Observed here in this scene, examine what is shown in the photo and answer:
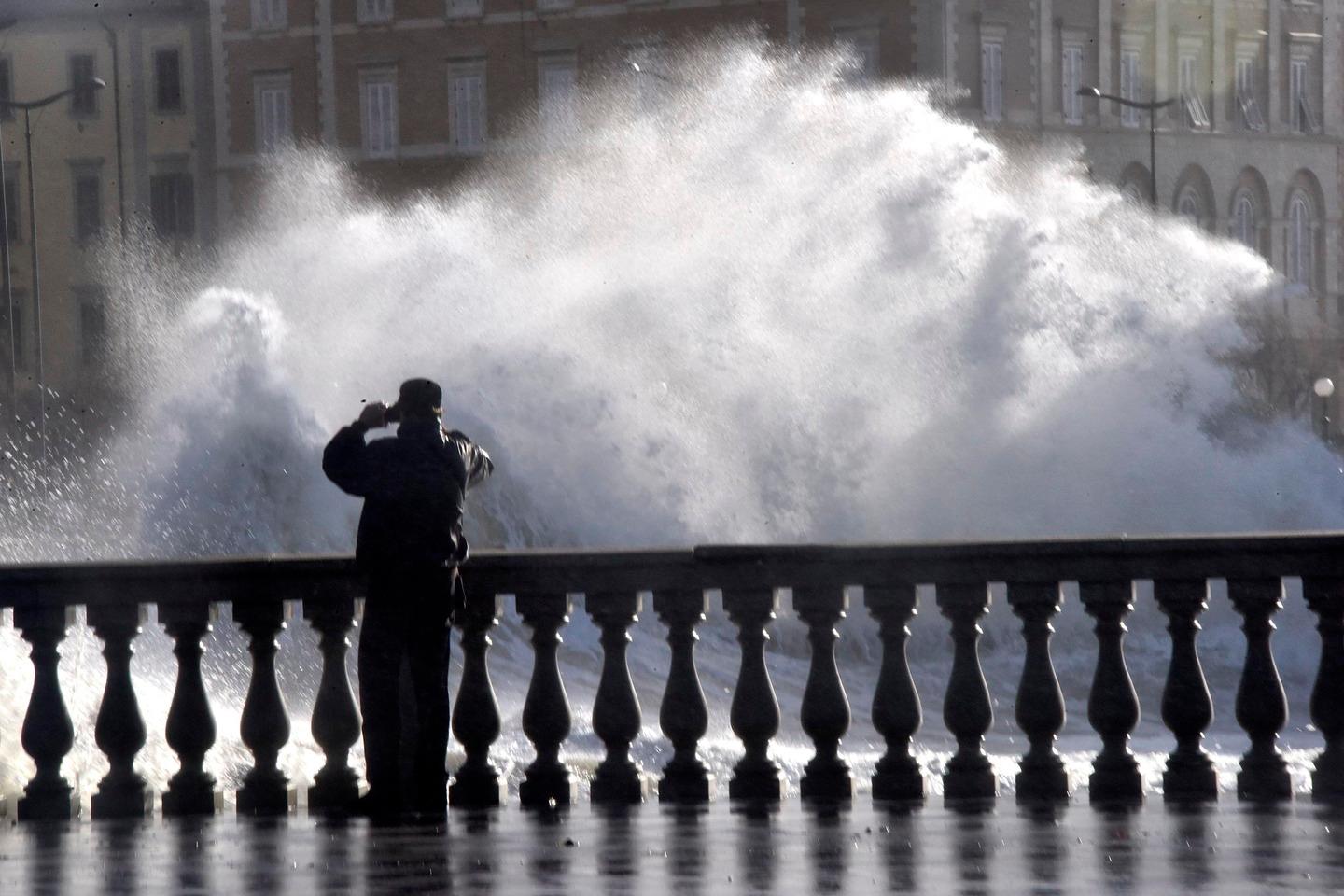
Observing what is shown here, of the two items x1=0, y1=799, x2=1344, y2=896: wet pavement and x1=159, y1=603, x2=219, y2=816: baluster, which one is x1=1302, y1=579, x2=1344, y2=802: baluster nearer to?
x1=0, y1=799, x2=1344, y2=896: wet pavement

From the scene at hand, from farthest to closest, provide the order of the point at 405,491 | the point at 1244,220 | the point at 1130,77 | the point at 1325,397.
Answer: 1. the point at 1244,220
2. the point at 1130,77
3. the point at 1325,397
4. the point at 405,491

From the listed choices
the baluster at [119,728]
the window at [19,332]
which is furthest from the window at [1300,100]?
the baluster at [119,728]

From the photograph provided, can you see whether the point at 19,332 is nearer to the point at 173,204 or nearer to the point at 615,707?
the point at 173,204

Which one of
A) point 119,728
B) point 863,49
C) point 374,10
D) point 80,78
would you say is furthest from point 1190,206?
point 119,728

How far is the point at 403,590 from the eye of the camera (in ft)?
29.7

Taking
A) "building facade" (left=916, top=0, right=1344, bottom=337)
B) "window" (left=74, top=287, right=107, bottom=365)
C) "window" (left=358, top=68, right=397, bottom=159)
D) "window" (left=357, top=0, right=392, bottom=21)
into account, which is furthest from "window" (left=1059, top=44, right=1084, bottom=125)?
"window" (left=74, top=287, right=107, bottom=365)

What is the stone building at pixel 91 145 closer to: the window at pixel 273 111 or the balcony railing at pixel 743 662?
the window at pixel 273 111

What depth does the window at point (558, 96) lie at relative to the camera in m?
60.8

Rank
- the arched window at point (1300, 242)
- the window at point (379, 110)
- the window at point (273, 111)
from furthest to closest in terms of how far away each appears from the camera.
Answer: the arched window at point (1300, 242) < the window at point (273, 111) < the window at point (379, 110)

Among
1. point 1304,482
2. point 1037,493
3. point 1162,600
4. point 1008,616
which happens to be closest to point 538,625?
point 1162,600

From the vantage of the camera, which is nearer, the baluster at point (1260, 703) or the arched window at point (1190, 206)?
the baluster at point (1260, 703)

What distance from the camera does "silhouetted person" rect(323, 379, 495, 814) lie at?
29.7 ft

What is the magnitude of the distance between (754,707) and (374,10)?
57.0m

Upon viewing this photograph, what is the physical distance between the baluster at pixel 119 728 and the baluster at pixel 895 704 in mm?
2509
